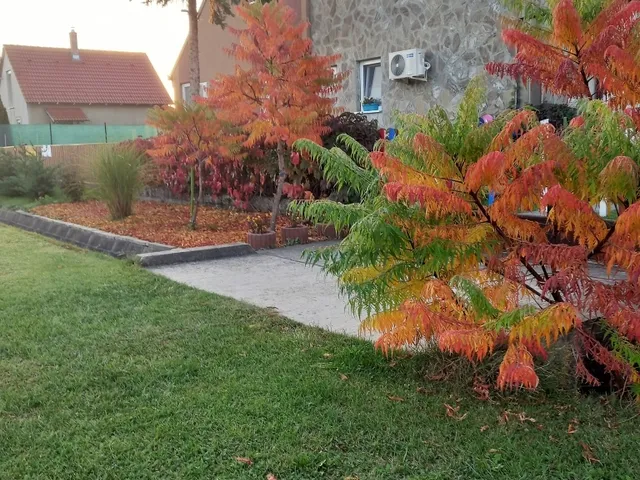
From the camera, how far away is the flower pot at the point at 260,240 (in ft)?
30.5

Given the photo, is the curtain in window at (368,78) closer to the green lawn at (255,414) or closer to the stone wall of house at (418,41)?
the stone wall of house at (418,41)

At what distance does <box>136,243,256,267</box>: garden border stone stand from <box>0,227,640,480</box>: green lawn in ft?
8.90

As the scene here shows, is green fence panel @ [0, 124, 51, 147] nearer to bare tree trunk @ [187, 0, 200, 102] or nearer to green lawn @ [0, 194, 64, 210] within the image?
bare tree trunk @ [187, 0, 200, 102]

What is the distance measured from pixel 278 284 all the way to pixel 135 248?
115 inches

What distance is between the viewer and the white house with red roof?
37594mm

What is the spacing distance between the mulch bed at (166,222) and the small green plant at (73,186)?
79 cm

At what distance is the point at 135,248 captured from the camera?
29.8ft

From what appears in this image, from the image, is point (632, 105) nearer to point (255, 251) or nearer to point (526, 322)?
point (526, 322)

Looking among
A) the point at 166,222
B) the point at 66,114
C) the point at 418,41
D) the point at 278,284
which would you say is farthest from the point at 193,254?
the point at 66,114

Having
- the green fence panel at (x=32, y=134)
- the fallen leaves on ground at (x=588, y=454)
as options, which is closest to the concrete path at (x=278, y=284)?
the fallen leaves on ground at (x=588, y=454)

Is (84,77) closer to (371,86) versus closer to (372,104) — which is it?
(371,86)

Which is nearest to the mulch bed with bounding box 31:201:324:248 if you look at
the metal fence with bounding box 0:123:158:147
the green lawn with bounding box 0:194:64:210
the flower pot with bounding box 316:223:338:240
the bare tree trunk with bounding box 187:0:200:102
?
the flower pot with bounding box 316:223:338:240

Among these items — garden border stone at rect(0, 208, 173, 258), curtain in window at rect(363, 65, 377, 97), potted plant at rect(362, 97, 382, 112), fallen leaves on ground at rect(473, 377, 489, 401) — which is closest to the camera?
fallen leaves on ground at rect(473, 377, 489, 401)

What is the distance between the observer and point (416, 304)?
12.4 feet
